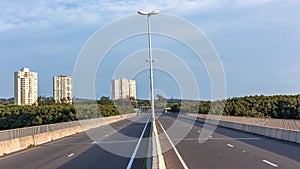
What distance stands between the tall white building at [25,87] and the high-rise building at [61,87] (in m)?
9.00

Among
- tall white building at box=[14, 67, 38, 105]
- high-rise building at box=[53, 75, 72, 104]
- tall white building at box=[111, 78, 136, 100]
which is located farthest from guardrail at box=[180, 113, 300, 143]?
tall white building at box=[14, 67, 38, 105]

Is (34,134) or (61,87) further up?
(61,87)

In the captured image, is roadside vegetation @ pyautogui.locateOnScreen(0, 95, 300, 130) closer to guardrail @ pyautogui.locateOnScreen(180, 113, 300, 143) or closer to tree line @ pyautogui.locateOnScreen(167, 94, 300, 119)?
tree line @ pyautogui.locateOnScreen(167, 94, 300, 119)

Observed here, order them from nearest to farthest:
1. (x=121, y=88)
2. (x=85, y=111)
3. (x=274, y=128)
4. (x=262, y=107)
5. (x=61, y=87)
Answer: (x=274, y=128) < (x=85, y=111) < (x=262, y=107) < (x=121, y=88) < (x=61, y=87)

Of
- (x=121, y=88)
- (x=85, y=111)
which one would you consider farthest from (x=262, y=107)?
(x=121, y=88)

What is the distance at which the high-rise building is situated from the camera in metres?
180

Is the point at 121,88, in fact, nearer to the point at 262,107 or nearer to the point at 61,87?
the point at 262,107

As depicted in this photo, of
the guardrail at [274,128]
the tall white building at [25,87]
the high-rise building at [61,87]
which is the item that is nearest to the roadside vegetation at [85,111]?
the guardrail at [274,128]

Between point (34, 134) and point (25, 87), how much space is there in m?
149

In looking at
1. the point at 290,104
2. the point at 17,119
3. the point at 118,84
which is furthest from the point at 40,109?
the point at 290,104

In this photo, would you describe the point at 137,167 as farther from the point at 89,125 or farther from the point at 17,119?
the point at 17,119

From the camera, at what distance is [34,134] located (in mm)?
39094

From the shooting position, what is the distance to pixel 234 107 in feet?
354

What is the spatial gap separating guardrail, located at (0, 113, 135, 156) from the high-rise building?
120m
